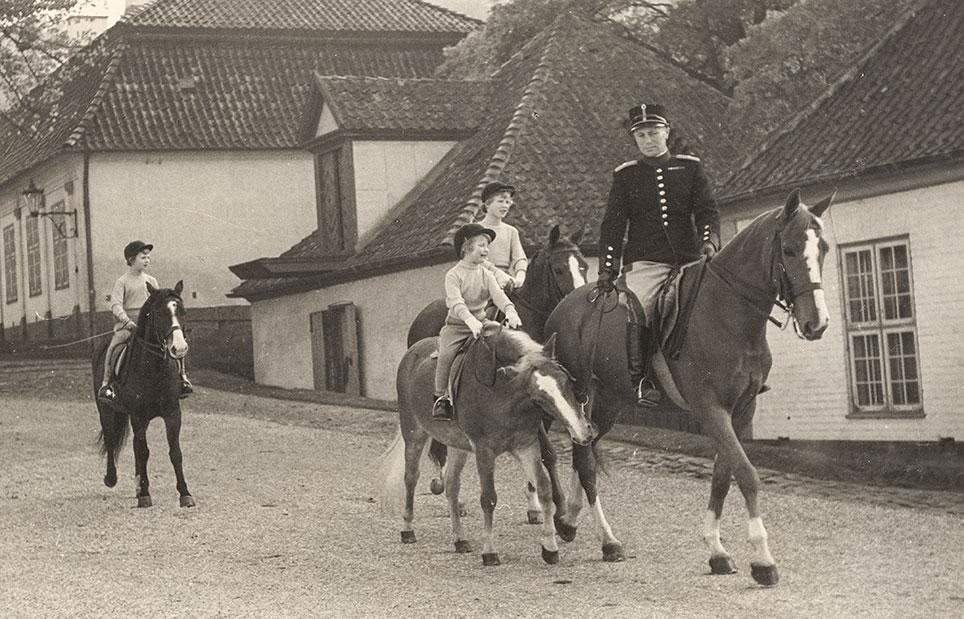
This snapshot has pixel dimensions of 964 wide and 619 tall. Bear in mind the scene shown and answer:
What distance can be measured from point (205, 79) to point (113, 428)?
985 inches

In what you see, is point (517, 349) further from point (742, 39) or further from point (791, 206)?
point (742, 39)

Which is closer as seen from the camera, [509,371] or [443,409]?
[509,371]

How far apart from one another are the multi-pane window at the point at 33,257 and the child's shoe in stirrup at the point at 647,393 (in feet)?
114

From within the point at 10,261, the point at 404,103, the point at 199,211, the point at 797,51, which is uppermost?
the point at 404,103

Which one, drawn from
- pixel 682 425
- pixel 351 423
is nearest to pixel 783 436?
pixel 682 425

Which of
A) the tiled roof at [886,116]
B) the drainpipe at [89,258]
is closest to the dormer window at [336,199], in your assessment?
the drainpipe at [89,258]

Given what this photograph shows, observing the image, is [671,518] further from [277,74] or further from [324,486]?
[277,74]

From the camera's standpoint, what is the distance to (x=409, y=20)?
137 feet

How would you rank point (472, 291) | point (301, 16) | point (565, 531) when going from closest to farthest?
point (565, 531) → point (472, 291) → point (301, 16)

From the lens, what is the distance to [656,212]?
11078mm

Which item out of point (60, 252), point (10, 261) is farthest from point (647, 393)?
point (10, 261)

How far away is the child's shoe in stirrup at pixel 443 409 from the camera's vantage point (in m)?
11.0

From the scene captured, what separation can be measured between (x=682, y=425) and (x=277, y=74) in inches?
809

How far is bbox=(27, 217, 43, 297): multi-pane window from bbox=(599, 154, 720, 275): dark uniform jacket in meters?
34.2
